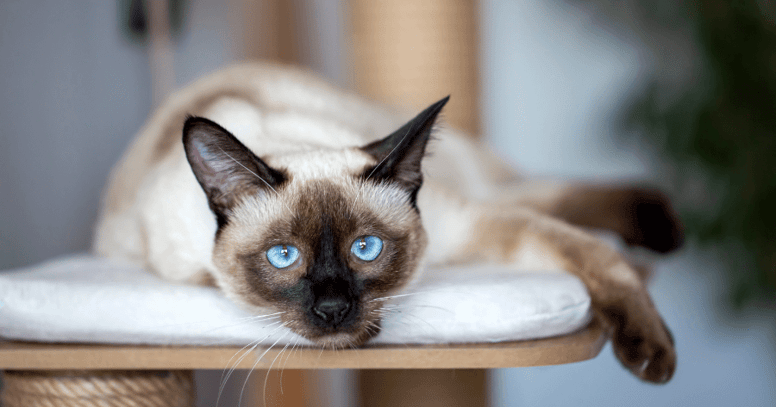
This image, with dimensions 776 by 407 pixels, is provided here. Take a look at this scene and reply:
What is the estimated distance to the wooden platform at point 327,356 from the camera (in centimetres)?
102

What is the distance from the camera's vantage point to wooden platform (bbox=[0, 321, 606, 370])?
102 cm

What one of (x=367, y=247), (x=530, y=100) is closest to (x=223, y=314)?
(x=367, y=247)

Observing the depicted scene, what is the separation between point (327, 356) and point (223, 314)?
8.4 inches

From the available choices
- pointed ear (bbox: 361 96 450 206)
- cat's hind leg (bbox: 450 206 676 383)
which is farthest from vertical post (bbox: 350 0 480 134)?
pointed ear (bbox: 361 96 450 206)

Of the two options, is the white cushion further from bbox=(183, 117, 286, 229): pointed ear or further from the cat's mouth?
bbox=(183, 117, 286, 229): pointed ear

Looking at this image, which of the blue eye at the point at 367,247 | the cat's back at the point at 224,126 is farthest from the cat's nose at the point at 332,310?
the cat's back at the point at 224,126

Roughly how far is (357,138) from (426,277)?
0.44m

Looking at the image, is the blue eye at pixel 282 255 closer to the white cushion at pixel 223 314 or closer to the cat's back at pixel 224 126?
the white cushion at pixel 223 314

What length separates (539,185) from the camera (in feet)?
6.77

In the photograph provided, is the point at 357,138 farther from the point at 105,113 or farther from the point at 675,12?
the point at 675,12

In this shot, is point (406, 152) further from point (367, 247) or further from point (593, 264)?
point (593, 264)

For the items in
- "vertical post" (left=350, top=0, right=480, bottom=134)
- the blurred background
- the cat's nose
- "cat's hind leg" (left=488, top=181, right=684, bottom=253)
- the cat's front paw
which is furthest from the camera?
"vertical post" (left=350, top=0, right=480, bottom=134)

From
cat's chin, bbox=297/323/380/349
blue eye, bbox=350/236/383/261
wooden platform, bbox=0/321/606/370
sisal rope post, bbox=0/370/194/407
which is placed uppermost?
blue eye, bbox=350/236/383/261

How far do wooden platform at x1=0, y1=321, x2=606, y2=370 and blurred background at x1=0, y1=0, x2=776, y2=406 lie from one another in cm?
85
